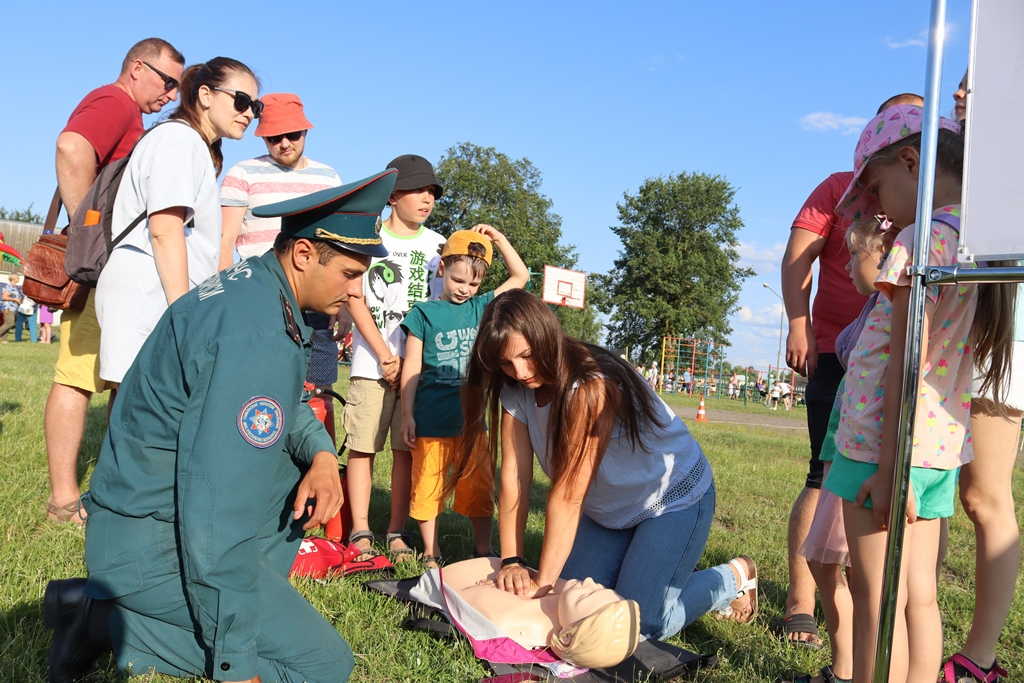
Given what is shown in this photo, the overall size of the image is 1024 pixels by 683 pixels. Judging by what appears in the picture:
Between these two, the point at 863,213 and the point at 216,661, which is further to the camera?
the point at 863,213

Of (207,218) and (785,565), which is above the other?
(207,218)

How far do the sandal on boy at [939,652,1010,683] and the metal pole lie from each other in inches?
45.9

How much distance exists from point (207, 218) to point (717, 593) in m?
2.81

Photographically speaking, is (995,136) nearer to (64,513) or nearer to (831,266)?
(831,266)

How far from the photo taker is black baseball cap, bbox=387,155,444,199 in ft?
14.9

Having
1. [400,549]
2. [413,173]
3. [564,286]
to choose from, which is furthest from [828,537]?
[564,286]

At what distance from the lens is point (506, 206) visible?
6034 centimetres

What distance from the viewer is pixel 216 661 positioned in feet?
6.77

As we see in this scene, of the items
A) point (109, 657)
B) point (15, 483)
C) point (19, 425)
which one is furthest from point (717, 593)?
point (19, 425)

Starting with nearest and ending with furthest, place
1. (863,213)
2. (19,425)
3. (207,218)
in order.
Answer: (863,213)
(207,218)
(19,425)

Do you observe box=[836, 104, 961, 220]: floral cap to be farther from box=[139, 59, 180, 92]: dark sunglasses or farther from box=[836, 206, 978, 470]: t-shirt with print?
box=[139, 59, 180, 92]: dark sunglasses

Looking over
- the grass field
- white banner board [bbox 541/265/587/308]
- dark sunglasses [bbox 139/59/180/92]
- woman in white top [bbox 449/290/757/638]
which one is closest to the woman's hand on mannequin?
woman in white top [bbox 449/290/757/638]

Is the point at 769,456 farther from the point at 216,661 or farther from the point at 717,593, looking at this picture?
the point at 216,661

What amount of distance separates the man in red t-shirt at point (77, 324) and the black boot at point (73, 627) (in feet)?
5.67
